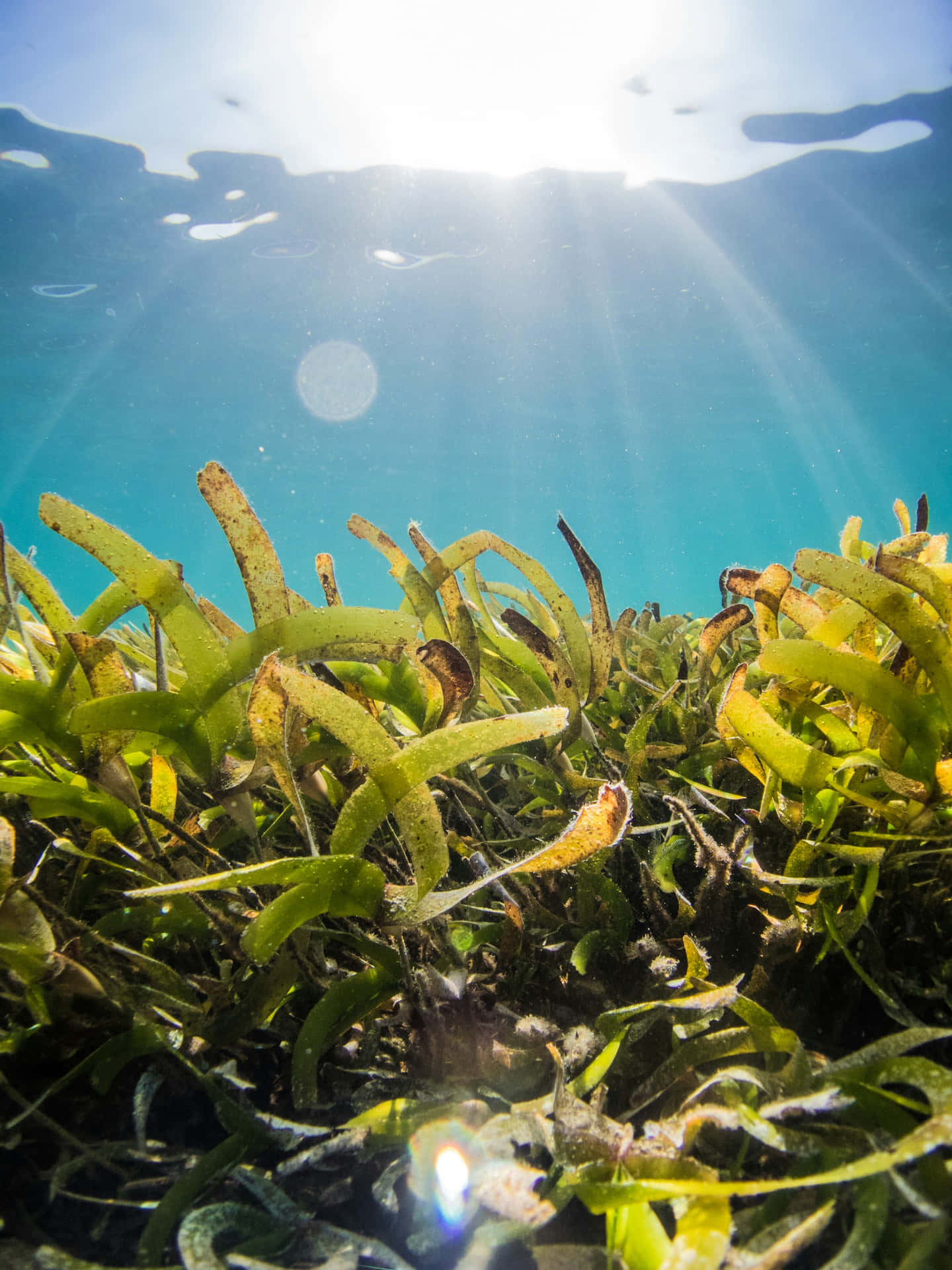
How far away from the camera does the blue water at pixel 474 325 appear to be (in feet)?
61.2

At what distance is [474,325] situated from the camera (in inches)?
1171

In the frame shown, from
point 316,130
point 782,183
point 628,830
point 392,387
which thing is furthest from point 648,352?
point 628,830

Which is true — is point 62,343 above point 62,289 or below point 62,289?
below

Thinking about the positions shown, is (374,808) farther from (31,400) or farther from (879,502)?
(879,502)

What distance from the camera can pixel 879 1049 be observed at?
22.0 inches

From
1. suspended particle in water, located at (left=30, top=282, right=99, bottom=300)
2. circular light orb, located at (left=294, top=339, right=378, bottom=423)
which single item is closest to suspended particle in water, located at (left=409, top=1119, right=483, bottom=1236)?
suspended particle in water, located at (left=30, top=282, right=99, bottom=300)

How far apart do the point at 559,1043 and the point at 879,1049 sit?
0.31 metres

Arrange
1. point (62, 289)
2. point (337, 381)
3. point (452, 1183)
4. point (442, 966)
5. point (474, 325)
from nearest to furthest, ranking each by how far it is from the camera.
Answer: point (452, 1183) < point (442, 966) < point (62, 289) < point (474, 325) < point (337, 381)

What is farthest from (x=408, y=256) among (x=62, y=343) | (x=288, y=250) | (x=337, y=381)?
(x=337, y=381)

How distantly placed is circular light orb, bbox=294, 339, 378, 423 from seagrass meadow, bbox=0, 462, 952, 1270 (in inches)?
1371

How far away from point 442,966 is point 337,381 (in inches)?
1588

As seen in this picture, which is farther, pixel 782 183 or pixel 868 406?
pixel 868 406

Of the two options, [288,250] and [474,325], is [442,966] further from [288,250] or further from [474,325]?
[474,325]

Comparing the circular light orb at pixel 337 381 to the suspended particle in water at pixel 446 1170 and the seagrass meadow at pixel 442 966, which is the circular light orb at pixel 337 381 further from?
the suspended particle in water at pixel 446 1170
